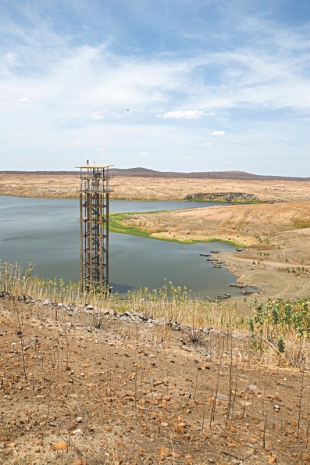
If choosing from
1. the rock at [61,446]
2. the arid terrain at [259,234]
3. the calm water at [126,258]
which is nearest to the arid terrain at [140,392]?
the rock at [61,446]

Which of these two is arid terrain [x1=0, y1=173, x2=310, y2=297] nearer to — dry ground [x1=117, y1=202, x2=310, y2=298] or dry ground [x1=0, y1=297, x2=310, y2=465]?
dry ground [x1=117, y1=202, x2=310, y2=298]

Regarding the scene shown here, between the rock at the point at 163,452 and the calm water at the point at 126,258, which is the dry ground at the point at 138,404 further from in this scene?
the calm water at the point at 126,258

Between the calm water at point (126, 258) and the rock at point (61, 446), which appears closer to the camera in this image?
the rock at point (61, 446)

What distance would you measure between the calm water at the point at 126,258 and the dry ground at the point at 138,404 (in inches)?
435

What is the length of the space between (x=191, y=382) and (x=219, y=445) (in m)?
1.83

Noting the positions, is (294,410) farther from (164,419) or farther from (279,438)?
(164,419)

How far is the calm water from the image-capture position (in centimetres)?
2478

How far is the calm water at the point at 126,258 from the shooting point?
81.3ft

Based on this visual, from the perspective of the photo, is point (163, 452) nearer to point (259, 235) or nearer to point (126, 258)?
point (126, 258)

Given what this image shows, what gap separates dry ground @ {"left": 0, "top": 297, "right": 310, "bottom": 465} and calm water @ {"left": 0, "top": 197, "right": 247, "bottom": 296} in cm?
1106

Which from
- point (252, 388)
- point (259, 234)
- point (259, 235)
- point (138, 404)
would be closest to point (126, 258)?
point (259, 235)

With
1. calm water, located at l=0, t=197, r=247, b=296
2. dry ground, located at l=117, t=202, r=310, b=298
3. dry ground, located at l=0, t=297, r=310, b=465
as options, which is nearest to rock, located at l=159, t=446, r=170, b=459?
dry ground, located at l=0, t=297, r=310, b=465

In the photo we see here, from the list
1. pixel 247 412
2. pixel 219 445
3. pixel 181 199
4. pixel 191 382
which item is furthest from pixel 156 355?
pixel 181 199

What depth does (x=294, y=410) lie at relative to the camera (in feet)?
20.2
